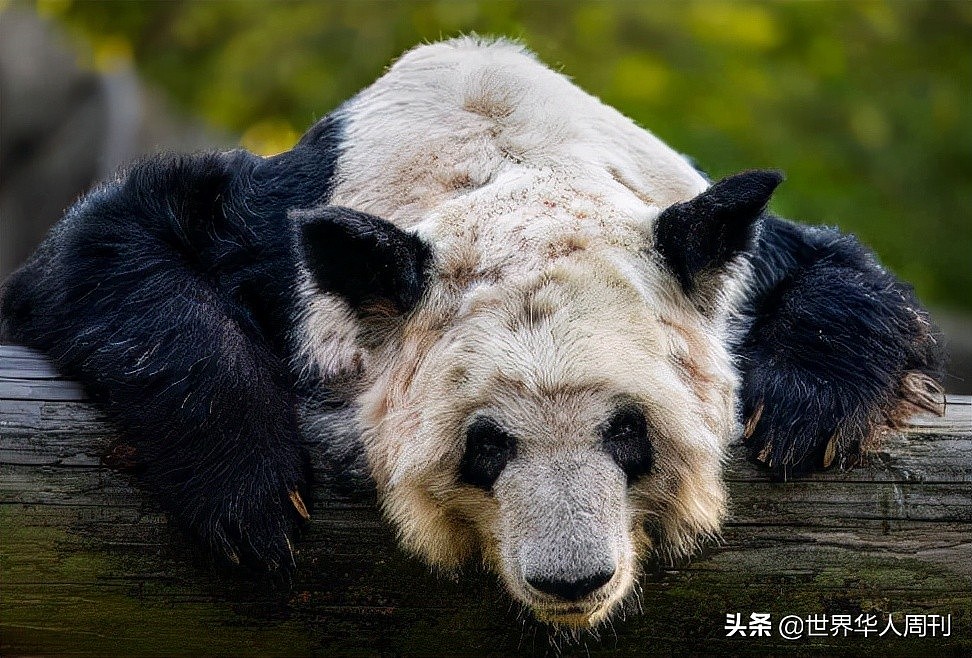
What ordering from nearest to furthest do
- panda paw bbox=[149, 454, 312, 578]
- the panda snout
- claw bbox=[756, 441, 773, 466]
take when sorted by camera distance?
1. the panda snout
2. panda paw bbox=[149, 454, 312, 578]
3. claw bbox=[756, 441, 773, 466]

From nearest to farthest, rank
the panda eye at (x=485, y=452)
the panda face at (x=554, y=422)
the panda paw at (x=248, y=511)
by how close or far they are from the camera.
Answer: the panda face at (x=554, y=422) → the panda eye at (x=485, y=452) → the panda paw at (x=248, y=511)

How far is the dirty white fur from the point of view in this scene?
380 cm

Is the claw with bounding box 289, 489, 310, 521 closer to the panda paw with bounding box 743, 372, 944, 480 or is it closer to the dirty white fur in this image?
the dirty white fur

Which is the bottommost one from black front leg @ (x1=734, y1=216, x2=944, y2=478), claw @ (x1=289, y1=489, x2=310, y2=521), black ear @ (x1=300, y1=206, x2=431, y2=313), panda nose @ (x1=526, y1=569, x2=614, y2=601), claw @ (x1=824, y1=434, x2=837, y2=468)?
claw @ (x1=289, y1=489, x2=310, y2=521)

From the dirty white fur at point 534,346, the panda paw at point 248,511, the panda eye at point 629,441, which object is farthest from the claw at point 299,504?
the panda eye at point 629,441

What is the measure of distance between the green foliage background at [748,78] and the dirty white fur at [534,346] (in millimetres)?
5530

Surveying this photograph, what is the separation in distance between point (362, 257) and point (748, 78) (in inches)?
314

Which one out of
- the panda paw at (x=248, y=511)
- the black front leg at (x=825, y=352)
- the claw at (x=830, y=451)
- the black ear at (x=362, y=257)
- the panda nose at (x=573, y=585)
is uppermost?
the black front leg at (x=825, y=352)

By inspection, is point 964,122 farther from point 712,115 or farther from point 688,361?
point 688,361

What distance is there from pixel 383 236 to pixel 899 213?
10.2 m

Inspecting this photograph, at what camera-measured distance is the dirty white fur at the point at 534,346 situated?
3.80 metres

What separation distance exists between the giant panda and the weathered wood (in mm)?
119

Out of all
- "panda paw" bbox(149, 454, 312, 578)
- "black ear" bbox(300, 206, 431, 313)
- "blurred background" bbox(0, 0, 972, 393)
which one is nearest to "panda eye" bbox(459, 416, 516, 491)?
"black ear" bbox(300, 206, 431, 313)

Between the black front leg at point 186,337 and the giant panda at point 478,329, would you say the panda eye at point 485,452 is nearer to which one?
the giant panda at point 478,329
